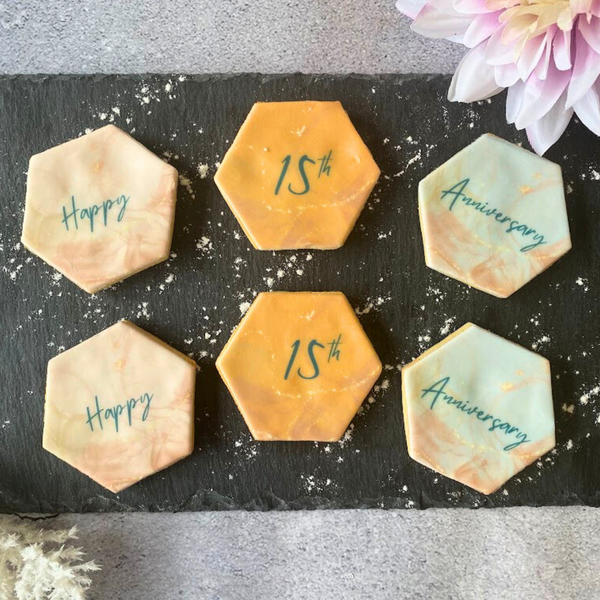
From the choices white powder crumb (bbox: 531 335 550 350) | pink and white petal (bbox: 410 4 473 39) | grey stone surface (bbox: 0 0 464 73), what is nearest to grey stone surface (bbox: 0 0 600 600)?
grey stone surface (bbox: 0 0 464 73)

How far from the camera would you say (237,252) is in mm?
617

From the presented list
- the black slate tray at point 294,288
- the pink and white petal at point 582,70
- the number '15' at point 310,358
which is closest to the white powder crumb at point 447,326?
the black slate tray at point 294,288

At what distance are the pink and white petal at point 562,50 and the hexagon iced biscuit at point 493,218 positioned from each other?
107mm

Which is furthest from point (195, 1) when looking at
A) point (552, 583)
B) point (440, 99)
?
point (552, 583)

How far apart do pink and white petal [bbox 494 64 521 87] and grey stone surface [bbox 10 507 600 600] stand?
488 mm

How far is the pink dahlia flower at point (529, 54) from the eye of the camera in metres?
0.51

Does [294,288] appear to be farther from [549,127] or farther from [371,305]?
[549,127]

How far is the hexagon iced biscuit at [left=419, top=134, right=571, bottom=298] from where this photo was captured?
23.7 inches

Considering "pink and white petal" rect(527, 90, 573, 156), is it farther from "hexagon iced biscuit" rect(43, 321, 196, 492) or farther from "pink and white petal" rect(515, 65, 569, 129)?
"hexagon iced biscuit" rect(43, 321, 196, 492)

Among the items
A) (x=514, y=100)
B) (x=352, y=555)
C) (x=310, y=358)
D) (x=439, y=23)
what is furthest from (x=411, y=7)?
(x=352, y=555)

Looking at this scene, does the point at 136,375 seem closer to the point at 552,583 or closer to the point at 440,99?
the point at 440,99

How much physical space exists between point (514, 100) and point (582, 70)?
2.7 inches

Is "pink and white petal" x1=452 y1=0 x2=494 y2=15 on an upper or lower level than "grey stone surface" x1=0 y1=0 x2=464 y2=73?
upper

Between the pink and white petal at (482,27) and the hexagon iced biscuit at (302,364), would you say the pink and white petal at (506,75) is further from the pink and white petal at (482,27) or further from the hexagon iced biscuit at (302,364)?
the hexagon iced biscuit at (302,364)
